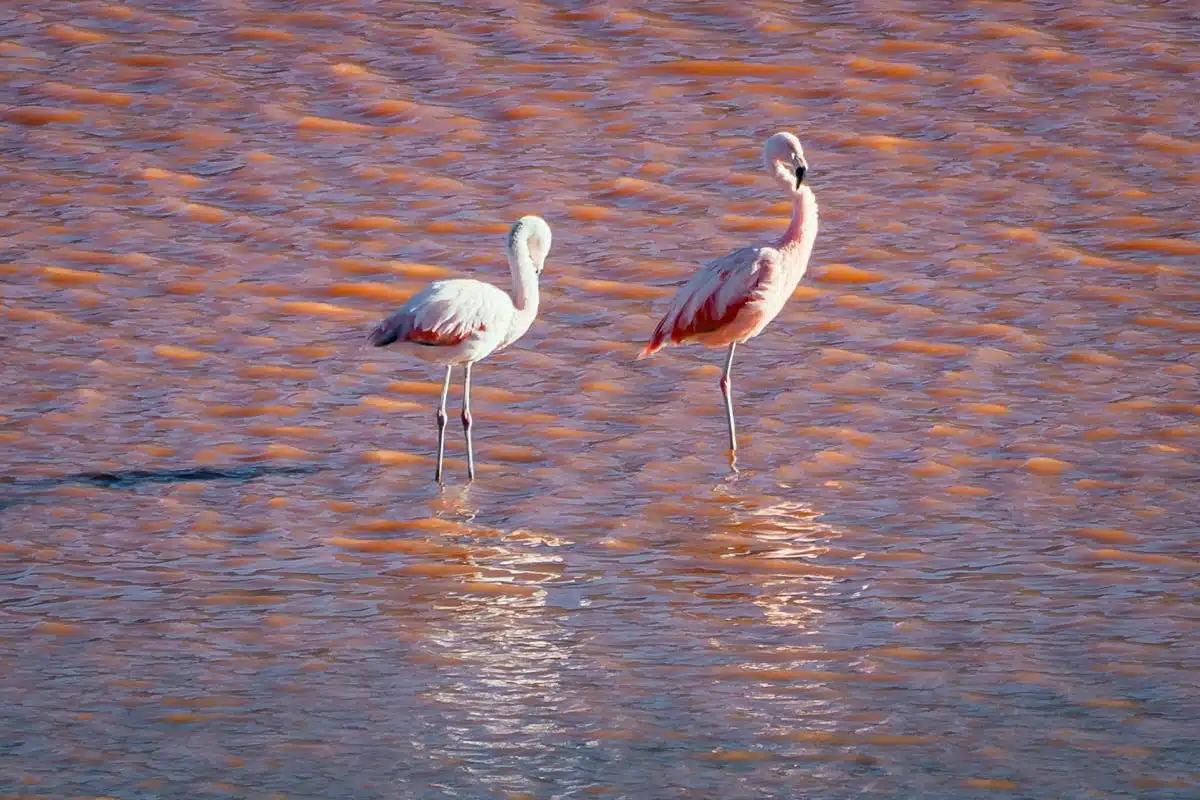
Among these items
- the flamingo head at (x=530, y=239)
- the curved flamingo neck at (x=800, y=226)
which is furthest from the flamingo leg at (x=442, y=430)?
the curved flamingo neck at (x=800, y=226)

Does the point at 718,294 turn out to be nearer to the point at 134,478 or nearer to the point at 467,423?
the point at 467,423

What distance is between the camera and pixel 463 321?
8.10 meters

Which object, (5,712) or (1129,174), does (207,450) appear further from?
(1129,174)

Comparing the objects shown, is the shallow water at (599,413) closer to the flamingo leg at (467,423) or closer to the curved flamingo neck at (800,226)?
the flamingo leg at (467,423)

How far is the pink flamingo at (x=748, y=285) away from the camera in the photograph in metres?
8.83

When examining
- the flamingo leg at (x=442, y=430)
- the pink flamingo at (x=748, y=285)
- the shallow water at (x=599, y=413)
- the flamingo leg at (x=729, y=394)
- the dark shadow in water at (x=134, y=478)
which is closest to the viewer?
the shallow water at (x=599, y=413)

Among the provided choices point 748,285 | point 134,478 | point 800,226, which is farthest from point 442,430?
point 800,226

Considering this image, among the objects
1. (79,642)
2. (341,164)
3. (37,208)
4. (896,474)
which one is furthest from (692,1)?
Result: (79,642)

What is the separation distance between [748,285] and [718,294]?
0.14 m

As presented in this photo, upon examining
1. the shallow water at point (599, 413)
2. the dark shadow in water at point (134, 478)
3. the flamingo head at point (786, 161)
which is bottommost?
the dark shadow in water at point (134, 478)

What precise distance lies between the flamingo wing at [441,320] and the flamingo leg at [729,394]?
976 millimetres

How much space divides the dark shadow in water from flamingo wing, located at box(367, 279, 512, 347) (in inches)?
23.8

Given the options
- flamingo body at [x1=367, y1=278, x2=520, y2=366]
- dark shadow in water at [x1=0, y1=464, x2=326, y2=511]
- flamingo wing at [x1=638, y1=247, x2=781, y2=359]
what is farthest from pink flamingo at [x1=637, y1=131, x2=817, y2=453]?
dark shadow in water at [x1=0, y1=464, x2=326, y2=511]

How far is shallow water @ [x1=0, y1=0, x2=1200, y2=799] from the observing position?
548 centimetres
